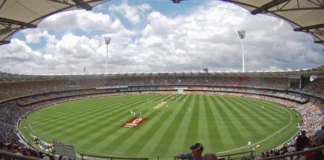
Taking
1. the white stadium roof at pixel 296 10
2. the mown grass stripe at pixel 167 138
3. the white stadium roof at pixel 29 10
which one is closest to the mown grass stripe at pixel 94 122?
the mown grass stripe at pixel 167 138

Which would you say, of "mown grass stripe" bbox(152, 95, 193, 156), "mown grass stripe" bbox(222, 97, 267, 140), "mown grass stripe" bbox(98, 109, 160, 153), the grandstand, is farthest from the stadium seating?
"mown grass stripe" bbox(98, 109, 160, 153)

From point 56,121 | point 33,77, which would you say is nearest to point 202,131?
point 56,121

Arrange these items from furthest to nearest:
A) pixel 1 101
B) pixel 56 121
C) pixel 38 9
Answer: pixel 1 101 → pixel 56 121 → pixel 38 9

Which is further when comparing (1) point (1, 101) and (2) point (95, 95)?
(2) point (95, 95)

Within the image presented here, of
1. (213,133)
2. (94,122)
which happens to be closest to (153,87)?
(94,122)

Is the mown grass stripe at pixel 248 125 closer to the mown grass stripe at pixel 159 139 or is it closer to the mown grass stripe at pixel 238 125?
the mown grass stripe at pixel 238 125

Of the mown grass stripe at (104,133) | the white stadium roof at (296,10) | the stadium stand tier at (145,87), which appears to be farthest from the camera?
the stadium stand tier at (145,87)

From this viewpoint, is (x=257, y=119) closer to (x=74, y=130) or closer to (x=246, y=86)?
(x=74, y=130)

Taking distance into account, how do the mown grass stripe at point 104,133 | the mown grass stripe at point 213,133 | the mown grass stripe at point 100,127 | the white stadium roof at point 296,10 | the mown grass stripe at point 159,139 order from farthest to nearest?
the mown grass stripe at point 100,127 < the mown grass stripe at point 104,133 < the mown grass stripe at point 213,133 < the mown grass stripe at point 159,139 < the white stadium roof at point 296,10
